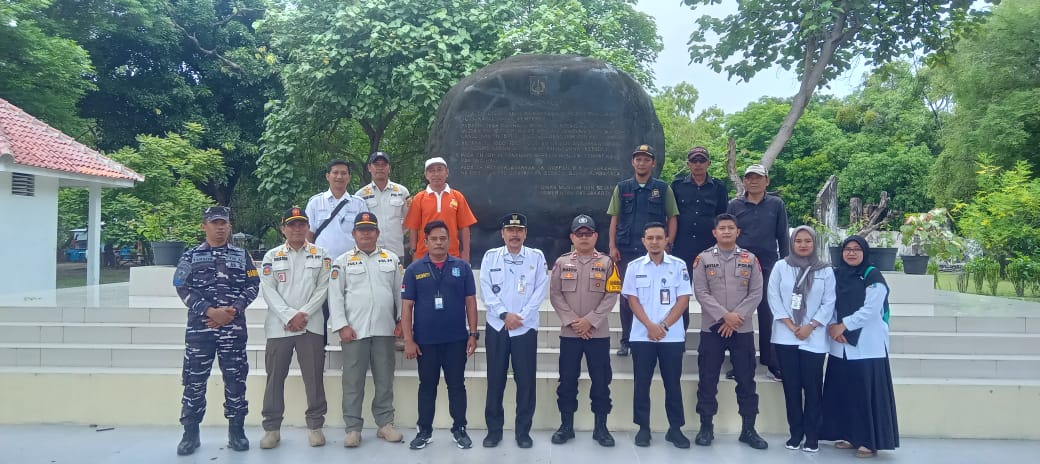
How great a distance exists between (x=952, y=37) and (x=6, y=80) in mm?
17485

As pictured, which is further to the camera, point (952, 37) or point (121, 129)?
point (121, 129)

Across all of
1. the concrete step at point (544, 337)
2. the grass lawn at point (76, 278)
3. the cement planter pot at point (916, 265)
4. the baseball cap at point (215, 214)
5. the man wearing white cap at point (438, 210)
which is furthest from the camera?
the grass lawn at point (76, 278)

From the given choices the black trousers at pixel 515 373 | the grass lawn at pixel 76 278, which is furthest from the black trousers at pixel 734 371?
the grass lawn at pixel 76 278

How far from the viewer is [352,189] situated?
1847 centimetres

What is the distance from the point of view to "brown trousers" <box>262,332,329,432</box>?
4344 millimetres

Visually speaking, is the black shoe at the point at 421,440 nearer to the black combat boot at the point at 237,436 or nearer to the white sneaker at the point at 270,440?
the white sneaker at the point at 270,440

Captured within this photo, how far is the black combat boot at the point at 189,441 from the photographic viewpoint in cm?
422

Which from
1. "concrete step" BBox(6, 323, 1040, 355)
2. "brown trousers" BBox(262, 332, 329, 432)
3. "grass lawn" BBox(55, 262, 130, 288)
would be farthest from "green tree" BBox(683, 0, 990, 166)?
"grass lawn" BBox(55, 262, 130, 288)

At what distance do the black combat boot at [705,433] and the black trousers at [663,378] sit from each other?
139 mm

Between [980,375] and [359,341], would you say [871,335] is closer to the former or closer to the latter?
[980,375]

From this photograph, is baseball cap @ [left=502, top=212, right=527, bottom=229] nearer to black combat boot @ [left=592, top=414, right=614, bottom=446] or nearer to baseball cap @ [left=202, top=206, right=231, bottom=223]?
black combat boot @ [left=592, top=414, right=614, bottom=446]

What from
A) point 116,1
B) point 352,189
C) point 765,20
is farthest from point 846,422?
point 116,1

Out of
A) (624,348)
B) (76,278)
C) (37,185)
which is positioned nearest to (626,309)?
(624,348)

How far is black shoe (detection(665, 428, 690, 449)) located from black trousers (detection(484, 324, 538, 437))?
0.91 m
